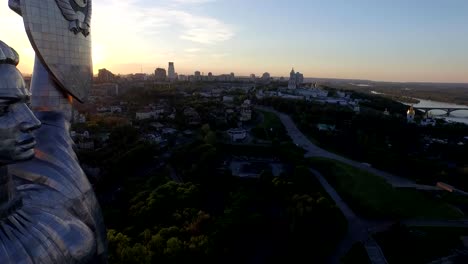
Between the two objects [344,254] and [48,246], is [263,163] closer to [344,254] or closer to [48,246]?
[344,254]

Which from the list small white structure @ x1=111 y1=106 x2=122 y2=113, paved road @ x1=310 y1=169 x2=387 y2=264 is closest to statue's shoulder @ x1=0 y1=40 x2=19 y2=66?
paved road @ x1=310 y1=169 x2=387 y2=264

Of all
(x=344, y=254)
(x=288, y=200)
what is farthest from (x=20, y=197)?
(x=288, y=200)

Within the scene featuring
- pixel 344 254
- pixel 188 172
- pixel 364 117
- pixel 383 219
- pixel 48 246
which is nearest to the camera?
pixel 48 246

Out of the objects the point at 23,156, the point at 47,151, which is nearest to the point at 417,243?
the point at 47,151

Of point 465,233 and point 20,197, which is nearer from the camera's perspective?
point 20,197

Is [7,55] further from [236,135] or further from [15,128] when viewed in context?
[236,135]

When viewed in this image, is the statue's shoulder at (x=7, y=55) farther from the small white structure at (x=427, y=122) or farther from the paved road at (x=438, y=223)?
the small white structure at (x=427, y=122)

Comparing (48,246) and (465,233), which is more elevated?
(48,246)
